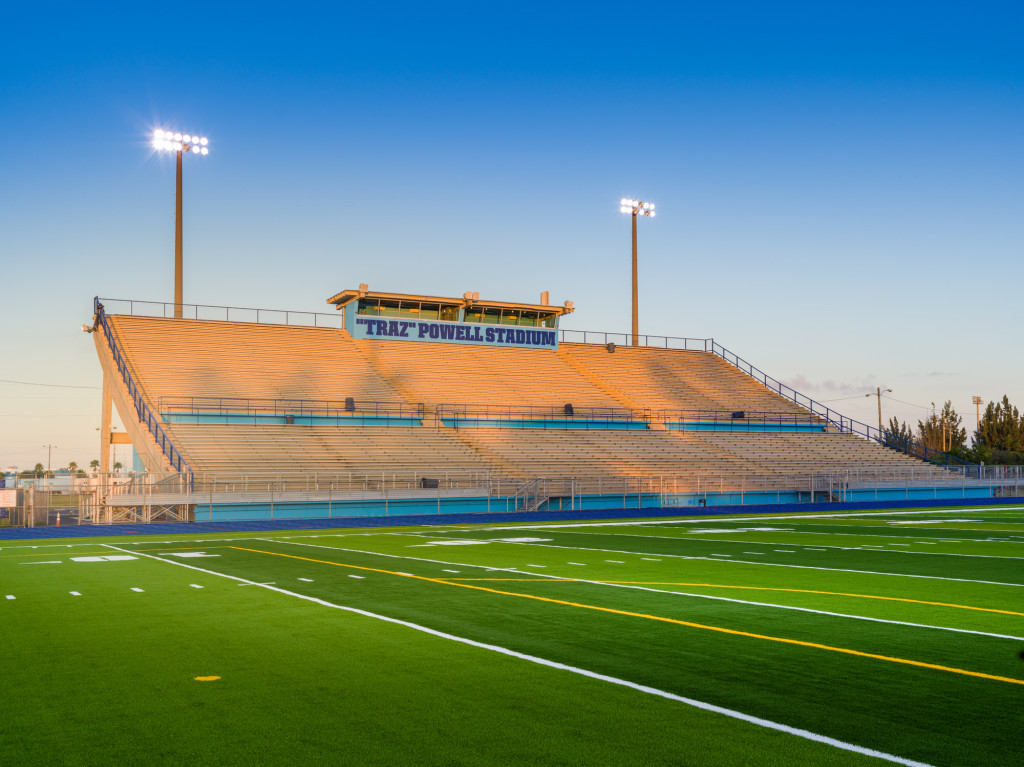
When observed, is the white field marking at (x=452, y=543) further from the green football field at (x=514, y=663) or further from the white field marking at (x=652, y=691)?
the white field marking at (x=652, y=691)

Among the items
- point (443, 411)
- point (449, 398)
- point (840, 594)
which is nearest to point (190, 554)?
point (840, 594)

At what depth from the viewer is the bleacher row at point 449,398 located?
124ft

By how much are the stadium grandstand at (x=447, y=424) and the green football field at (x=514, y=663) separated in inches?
703

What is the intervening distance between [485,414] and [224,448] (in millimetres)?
13162

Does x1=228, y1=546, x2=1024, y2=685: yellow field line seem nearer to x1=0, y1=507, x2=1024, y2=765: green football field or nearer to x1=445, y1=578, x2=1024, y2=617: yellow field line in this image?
x1=0, y1=507, x2=1024, y2=765: green football field

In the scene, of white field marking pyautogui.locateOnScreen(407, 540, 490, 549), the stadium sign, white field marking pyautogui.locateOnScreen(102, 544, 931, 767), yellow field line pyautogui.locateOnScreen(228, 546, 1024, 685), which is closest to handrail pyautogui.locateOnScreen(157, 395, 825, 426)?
the stadium sign

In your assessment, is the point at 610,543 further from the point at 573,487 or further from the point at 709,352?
the point at 709,352

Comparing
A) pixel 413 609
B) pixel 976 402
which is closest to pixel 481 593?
pixel 413 609

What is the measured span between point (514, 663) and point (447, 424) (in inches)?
1435

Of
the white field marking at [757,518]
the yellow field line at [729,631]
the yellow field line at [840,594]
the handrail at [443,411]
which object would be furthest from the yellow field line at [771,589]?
the handrail at [443,411]

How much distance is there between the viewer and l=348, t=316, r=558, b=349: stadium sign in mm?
51688

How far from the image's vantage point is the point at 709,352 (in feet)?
201

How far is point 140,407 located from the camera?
3838 centimetres

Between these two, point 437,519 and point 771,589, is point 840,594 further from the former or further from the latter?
point 437,519
